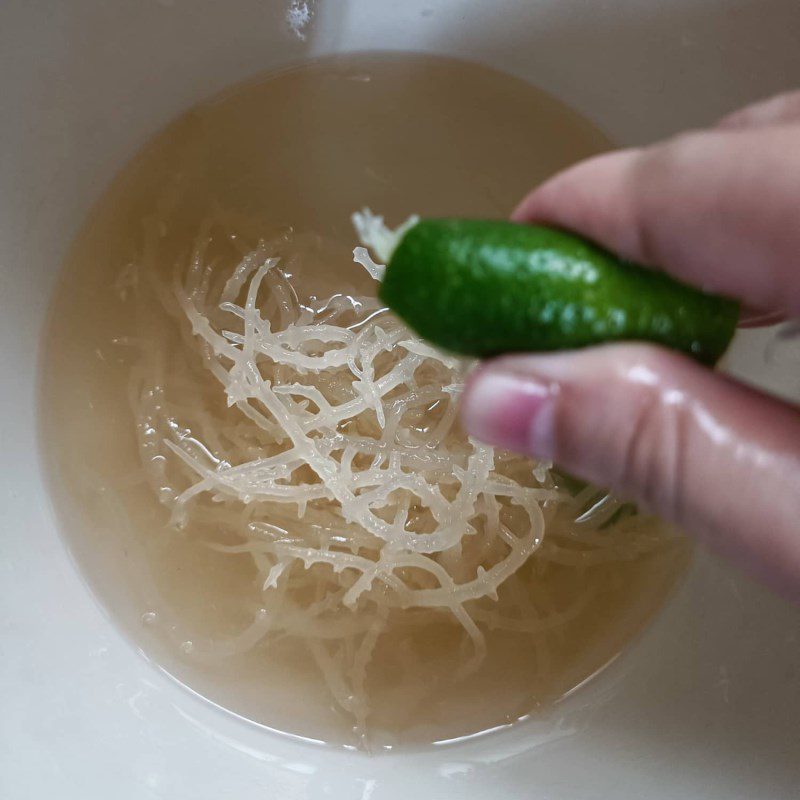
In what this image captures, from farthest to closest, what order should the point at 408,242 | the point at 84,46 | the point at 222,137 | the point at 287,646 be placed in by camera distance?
the point at 222,137
the point at 287,646
the point at 84,46
the point at 408,242

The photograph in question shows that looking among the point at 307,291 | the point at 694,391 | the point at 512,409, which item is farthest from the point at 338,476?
the point at 694,391

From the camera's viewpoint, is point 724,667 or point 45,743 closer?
point 45,743

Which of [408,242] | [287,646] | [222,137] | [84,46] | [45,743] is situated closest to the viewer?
[408,242]

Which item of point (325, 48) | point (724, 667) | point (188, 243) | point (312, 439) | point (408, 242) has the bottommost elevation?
point (724, 667)

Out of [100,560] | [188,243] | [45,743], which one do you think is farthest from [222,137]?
[45,743]

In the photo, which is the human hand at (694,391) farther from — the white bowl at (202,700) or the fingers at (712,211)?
the white bowl at (202,700)

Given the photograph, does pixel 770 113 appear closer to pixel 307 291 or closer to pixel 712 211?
pixel 712 211

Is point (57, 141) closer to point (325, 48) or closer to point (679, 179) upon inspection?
point (325, 48)
